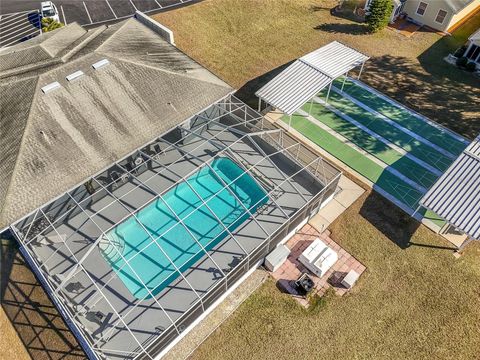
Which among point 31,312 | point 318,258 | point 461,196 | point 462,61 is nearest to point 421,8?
point 462,61

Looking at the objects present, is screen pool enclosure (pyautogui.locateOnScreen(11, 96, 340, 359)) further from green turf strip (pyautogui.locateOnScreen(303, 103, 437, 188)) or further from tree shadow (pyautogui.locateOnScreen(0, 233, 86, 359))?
green turf strip (pyautogui.locateOnScreen(303, 103, 437, 188))

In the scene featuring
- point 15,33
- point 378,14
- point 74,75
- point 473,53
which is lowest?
point 473,53

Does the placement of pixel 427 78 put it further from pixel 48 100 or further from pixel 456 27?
pixel 48 100

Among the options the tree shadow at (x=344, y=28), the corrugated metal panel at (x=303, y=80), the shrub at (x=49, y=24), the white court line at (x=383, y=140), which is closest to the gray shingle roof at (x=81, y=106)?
the corrugated metal panel at (x=303, y=80)

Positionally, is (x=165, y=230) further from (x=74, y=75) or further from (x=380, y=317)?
(x=380, y=317)

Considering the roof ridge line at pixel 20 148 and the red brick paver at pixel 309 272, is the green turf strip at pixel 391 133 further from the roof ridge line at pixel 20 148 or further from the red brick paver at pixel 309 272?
the roof ridge line at pixel 20 148
